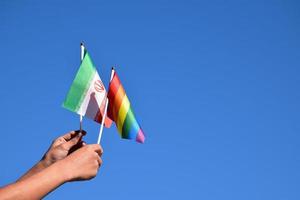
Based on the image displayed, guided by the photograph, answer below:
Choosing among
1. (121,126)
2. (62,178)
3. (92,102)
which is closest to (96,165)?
(62,178)

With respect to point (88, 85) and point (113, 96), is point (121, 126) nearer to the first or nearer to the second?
point (113, 96)

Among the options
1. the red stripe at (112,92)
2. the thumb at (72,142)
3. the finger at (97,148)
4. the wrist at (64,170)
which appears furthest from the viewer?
the red stripe at (112,92)

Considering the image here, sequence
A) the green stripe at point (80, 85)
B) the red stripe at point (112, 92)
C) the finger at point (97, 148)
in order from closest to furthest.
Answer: the finger at point (97, 148) → the green stripe at point (80, 85) → the red stripe at point (112, 92)

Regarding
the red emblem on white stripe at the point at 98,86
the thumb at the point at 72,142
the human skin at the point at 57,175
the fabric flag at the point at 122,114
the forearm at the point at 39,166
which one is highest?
the red emblem on white stripe at the point at 98,86

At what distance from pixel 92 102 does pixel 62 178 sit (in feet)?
6.63

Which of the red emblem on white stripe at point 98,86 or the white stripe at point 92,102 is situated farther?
the red emblem on white stripe at point 98,86

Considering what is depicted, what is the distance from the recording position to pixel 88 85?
16.8 ft

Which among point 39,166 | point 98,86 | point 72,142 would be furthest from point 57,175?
point 98,86

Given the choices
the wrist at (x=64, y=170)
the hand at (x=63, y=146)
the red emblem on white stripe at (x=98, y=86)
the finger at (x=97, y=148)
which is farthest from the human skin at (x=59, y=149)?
the wrist at (x=64, y=170)

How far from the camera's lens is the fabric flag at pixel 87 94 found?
4.93m

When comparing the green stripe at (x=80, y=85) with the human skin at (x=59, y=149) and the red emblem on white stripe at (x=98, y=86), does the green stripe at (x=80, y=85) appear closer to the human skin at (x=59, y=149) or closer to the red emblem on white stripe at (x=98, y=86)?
the red emblem on white stripe at (x=98, y=86)

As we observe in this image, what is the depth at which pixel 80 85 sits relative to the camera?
5.03 metres

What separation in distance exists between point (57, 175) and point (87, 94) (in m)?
2.05

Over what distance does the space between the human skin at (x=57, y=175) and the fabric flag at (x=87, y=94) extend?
4.35 feet
